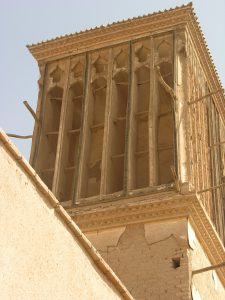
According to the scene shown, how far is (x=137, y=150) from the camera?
41.6 ft

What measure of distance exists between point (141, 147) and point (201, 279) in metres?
2.86

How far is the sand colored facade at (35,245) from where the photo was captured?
505 centimetres

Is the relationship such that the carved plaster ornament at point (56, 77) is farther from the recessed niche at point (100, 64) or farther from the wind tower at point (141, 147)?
the recessed niche at point (100, 64)

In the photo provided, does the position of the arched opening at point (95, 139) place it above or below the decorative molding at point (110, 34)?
below

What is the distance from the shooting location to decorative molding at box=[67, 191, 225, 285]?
11.0 meters

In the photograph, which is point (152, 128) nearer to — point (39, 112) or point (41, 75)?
point (39, 112)

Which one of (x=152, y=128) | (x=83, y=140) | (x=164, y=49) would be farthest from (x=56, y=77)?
(x=152, y=128)

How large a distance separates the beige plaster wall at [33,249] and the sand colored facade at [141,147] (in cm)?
451

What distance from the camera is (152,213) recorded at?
438 inches

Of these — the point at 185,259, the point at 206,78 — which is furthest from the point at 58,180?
the point at 206,78

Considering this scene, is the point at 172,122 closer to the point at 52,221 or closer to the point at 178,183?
the point at 178,183

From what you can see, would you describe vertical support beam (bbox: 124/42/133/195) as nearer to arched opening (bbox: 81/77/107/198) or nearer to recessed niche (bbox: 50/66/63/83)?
arched opening (bbox: 81/77/107/198)

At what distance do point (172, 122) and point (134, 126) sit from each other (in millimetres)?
696

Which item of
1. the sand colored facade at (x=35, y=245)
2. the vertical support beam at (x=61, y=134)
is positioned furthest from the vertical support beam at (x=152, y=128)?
the sand colored facade at (x=35, y=245)
